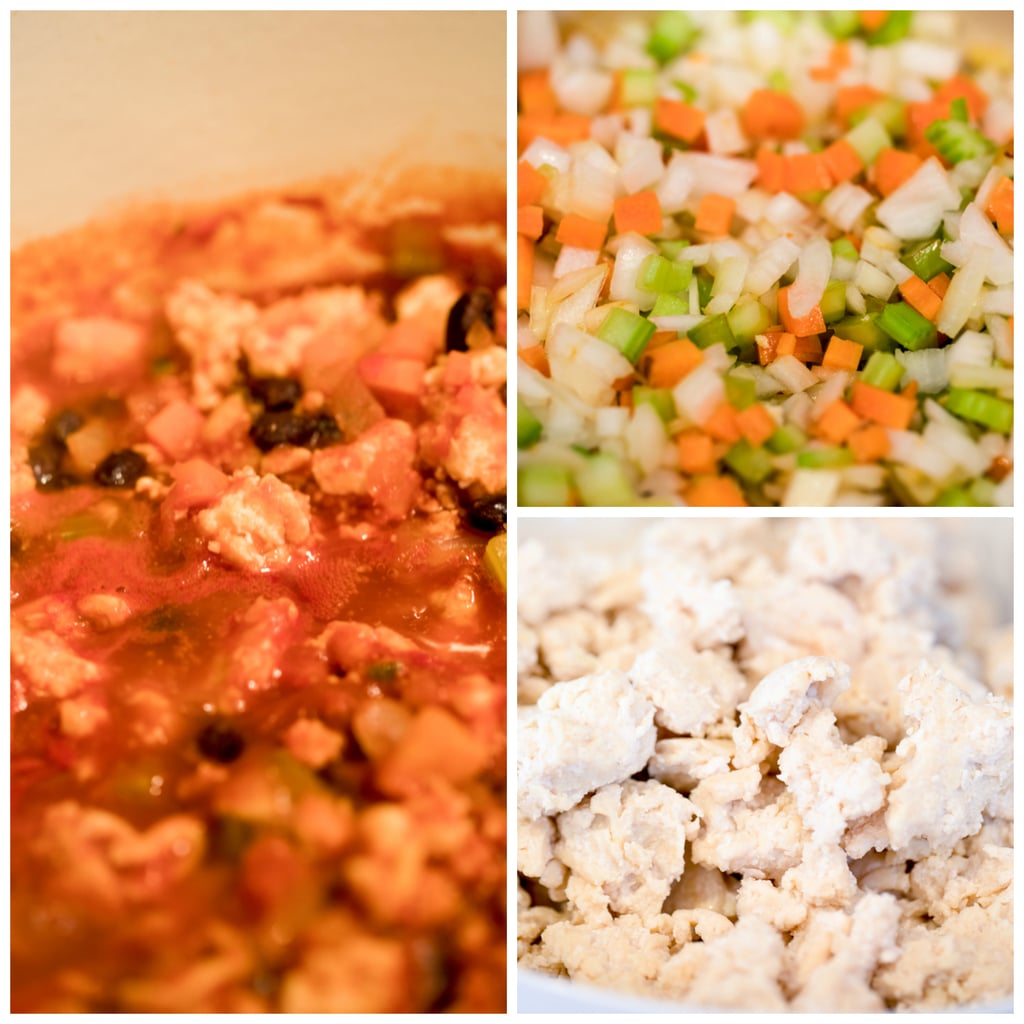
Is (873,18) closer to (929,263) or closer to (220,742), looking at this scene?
(929,263)

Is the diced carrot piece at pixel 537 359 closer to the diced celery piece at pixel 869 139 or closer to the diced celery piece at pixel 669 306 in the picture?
the diced celery piece at pixel 669 306

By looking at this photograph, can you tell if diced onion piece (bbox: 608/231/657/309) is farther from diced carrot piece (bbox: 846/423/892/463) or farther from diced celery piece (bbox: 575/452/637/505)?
diced carrot piece (bbox: 846/423/892/463)

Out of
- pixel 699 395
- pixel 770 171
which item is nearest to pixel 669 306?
pixel 699 395

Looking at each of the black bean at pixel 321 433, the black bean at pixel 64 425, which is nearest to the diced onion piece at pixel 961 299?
the black bean at pixel 321 433

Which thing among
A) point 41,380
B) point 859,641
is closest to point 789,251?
point 859,641

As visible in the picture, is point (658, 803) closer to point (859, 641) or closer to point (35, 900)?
point (859, 641)

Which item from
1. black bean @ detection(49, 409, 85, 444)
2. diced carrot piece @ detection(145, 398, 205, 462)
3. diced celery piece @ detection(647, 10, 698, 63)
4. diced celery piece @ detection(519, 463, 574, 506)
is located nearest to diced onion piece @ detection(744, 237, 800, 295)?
diced celery piece @ detection(519, 463, 574, 506)

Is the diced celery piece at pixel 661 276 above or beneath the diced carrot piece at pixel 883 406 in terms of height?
above
